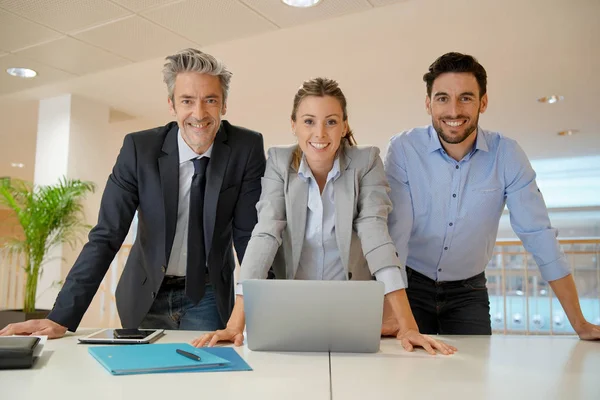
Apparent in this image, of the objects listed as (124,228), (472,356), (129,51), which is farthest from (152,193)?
(129,51)

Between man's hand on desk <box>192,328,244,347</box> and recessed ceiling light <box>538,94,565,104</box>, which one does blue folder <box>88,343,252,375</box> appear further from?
recessed ceiling light <box>538,94,565,104</box>

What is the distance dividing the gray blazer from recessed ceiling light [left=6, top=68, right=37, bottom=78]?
366 centimetres

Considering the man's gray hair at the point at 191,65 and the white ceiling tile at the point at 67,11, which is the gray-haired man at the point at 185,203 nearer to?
the man's gray hair at the point at 191,65

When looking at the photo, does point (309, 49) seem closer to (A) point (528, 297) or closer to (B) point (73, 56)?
(B) point (73, 56)

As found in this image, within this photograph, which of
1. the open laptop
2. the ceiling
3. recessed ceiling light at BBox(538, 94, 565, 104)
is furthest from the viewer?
recessed ceiling light at BBox(538, 94, 565, 104)

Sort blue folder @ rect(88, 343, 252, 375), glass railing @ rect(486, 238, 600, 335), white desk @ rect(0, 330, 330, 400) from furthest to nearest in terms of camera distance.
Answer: glass railing @ rect(486, 238, 600, 335) → blue folder @ rect(88, 343, 252, 375) → white desk @ rect(0, 330, 330, 400)

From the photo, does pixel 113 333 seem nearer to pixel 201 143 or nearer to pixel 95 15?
pixel 201 143

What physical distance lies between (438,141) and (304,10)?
177 cm

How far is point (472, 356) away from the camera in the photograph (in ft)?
4.03

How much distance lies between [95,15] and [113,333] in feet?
8.86

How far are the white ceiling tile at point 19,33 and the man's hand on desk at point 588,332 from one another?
3.63 meters

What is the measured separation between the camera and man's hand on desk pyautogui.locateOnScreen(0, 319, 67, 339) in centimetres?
140

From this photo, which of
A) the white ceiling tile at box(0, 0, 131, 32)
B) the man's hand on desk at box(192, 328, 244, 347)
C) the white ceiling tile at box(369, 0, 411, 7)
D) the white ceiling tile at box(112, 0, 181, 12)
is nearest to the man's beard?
the man's hand on desk at box(192, 328, 244, 347)

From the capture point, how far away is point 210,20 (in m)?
3.49
